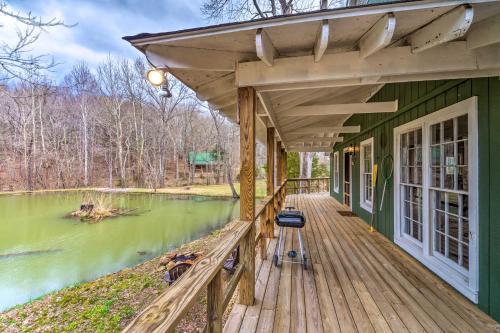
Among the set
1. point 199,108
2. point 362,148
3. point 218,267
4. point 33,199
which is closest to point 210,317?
point 218,267

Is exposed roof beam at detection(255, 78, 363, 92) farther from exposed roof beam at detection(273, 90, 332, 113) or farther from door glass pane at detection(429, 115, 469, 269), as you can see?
door glass pane at detection(429, 115, 469, 269)

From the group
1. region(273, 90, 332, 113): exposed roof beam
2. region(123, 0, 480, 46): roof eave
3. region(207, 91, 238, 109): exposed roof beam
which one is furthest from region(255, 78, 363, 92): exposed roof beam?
region(273, 90, 332, 113): exposed roof beam

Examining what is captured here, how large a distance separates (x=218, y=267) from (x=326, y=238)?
3557mm

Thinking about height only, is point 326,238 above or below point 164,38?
below

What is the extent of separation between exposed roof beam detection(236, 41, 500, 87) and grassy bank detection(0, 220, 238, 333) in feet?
10.2

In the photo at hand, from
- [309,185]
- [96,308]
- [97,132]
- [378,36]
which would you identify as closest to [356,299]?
[378,36]

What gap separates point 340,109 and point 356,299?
250 cm

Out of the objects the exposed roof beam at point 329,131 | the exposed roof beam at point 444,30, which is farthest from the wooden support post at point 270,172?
the exposed roof beam at point 444,30

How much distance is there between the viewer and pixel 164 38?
1.64 metres

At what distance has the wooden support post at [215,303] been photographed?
142cm

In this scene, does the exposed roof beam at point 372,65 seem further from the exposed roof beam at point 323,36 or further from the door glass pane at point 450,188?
the door glass pane at point 450,188

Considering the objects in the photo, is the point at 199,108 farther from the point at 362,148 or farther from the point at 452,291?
the point at 452,291

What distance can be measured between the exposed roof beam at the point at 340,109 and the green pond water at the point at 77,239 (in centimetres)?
557

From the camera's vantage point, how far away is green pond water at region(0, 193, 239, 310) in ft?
17.7
